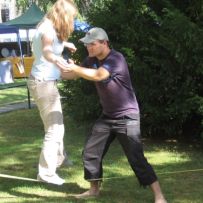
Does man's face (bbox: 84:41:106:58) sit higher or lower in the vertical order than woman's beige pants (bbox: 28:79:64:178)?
higher

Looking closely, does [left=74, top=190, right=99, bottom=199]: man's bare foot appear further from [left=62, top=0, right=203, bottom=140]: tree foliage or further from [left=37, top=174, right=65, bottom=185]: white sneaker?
[left=62, top=0, right=203, bottom=140]: tree foliage

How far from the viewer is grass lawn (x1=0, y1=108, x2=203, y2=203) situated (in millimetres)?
5320

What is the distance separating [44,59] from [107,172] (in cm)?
180

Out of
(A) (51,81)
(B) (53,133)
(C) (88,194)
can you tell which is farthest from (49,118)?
(C) (88,194)

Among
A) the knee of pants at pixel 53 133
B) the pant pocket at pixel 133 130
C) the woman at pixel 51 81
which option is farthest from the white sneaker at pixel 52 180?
the pant pocket at pixel 133 130

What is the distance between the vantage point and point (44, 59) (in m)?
5.29

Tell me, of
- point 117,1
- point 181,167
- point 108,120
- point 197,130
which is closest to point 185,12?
point 117,1

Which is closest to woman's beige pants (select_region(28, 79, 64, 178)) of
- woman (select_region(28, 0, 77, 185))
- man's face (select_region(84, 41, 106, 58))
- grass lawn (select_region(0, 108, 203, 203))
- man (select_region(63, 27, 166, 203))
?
woman (select_region(28, 0, 77, 185))

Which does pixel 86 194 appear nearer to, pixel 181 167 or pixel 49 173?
pixel 49 173

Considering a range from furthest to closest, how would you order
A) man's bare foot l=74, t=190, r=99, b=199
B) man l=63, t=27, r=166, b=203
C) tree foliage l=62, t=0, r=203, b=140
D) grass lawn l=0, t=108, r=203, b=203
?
tree foliage l=62, t=0, r=203, b=140
grass lawn l=0, t=108, r=203, b=203
man's bare foot l=74, t=190, r=99, b=199
man l=63, t=27, r=166, b=203

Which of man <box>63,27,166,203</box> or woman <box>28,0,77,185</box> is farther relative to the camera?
woman <box>28,0,77,185</box>

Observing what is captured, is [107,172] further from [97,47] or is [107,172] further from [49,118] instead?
[97,47]

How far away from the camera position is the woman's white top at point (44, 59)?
524 cm

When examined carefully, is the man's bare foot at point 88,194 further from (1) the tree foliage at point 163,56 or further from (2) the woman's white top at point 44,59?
(1) the tree foliage at point 163,56
